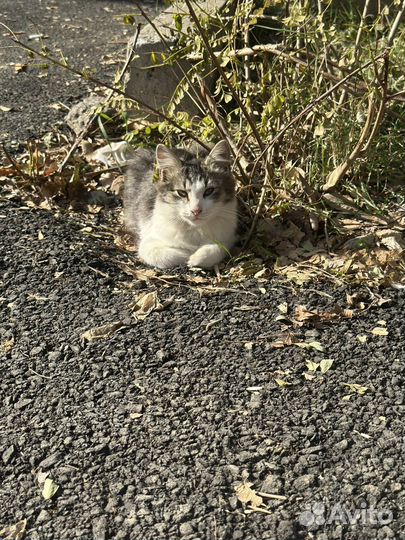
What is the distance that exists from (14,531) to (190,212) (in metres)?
2.37

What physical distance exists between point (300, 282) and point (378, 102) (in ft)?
4.32

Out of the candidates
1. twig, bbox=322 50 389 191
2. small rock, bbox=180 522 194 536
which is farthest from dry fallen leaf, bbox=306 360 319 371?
twig, bbox=322 50 389 191

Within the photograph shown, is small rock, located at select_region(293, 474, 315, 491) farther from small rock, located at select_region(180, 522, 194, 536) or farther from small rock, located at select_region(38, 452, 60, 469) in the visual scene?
small rock, located at select_region(38, 452, 60, 469)

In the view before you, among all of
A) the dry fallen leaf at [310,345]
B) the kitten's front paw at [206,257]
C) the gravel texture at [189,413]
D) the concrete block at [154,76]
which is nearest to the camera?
the gravel texture at [189,413]

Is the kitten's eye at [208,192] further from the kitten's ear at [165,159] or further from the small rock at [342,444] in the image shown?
the small rock at [342,444]

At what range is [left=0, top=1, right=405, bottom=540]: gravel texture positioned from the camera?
3.05 metres

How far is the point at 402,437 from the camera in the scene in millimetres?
3385

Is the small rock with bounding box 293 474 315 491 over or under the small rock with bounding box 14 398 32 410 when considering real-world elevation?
over

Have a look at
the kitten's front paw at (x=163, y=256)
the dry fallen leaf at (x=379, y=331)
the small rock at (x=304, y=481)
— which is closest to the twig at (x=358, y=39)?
the kitten's front paw at (x=163, y=256)

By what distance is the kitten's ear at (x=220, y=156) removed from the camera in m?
4.92

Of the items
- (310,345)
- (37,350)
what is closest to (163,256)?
(37,350)

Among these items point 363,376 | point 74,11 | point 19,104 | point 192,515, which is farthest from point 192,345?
point 74,11

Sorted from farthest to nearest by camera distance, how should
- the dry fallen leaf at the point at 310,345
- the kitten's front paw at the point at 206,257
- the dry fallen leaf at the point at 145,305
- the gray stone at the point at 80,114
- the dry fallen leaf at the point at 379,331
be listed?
1. the gray stone at the point at 80,114
2. the kitten's front paw at the point at 206,257
3. the dry fallen leaf at the point at 145,305
4. the dry fallen leaf at the point at 379,331
5. the dry fallen leaf at the point at 310,345

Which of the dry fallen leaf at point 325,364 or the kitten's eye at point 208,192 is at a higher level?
the kitten's eye at point 208,192
